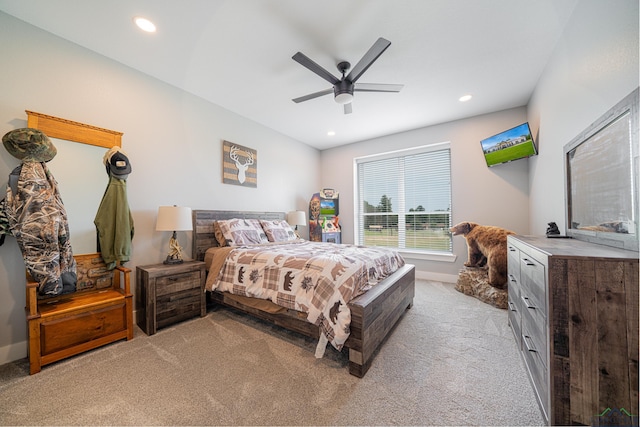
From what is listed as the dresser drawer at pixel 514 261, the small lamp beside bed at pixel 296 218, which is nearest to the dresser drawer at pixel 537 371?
the dresser drawer at pixel 514 261

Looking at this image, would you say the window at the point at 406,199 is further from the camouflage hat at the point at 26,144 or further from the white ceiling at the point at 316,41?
the camouflage hat at the point at 26,144

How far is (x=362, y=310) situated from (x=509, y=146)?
319cm

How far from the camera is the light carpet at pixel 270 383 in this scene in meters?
1.27

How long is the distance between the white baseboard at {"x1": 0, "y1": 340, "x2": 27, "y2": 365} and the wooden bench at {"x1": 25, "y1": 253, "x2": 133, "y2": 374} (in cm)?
34

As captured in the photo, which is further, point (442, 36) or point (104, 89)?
point (104, 89)

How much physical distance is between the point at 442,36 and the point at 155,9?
7.91 feet

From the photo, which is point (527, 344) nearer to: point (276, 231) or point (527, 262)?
point (527, 262)

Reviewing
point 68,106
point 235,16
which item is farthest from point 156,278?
point 235,16

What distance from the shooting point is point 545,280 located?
1111 mm

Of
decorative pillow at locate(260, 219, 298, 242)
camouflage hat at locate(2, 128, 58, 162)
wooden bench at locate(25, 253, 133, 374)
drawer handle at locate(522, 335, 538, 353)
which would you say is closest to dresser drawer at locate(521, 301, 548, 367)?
drawer handle at locate(522, 335, 538, 353)

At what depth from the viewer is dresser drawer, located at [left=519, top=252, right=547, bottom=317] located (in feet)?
3.81

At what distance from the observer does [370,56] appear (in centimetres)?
186

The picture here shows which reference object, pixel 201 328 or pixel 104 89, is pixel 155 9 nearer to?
pixel 104 89

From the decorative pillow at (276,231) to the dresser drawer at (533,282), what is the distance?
106 inches
